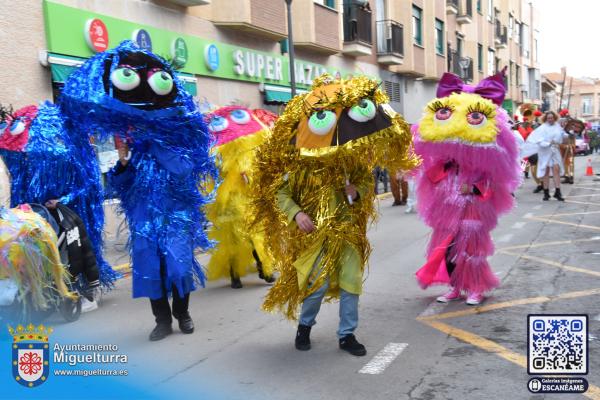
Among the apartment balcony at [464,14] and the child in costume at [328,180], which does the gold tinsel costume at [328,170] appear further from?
the apartment balcony at [464,14]

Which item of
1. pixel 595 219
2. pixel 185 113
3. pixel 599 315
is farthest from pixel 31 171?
pixel 595 219

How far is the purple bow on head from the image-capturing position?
18.2 ft

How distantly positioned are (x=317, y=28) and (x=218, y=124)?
13.1 meters

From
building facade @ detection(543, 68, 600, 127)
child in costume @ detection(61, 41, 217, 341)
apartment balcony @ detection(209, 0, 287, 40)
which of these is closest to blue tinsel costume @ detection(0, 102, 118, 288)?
child in costume @ detection(61, 41, 217, 341)

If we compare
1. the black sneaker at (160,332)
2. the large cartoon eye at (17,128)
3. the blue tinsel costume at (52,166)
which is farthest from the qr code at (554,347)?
the large cartoon eye at (17,128)

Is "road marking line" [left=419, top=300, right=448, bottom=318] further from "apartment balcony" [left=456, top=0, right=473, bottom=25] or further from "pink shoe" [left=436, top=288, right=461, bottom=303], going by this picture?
"apartment balcony" [left=456, top=0, right=473, bottom=25]

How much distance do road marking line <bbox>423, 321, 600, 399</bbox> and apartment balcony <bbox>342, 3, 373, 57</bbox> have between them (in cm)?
1728

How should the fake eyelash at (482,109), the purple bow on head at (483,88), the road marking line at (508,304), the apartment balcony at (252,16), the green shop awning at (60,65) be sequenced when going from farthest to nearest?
the apartment balcony at (252,16), the green shop awning at (60,65), the purple bow on head at (483,88), the fake eyelash at (482,109), the road marking line at (508,304)

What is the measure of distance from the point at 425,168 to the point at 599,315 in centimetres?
188

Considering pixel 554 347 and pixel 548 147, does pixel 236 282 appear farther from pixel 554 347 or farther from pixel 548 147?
pixel 548 147

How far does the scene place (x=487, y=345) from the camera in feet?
14.4

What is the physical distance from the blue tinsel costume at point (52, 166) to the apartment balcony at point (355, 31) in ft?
54.1

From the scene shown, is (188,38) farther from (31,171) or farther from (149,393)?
(149,393)

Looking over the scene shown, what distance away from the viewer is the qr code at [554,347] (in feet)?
11.3
